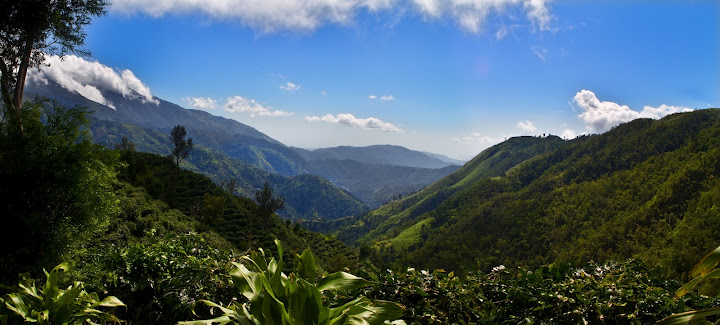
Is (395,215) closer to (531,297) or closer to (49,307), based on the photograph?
(531,297)

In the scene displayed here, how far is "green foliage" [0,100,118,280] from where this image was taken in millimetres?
6480

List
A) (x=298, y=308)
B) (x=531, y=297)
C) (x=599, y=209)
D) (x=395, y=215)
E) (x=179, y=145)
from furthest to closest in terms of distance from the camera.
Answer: (x=395, y=215) < (x=599, y=209) < (x=179, y=145) < (x=531, y=297) < (x=298, y=308)

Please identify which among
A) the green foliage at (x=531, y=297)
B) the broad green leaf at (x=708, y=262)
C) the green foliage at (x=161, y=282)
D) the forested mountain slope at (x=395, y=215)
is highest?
the broad green leaf at (x=708, y=262)

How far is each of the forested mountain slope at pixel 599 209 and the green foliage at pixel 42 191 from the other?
61.8 meters

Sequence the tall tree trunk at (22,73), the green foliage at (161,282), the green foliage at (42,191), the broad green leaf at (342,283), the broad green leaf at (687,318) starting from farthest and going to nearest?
the tall tree trunk at (22,73) < the green foliage at (42,191) < the green foliage at (161,282) < the broad green leaf at (342,283) < the broad green leaf at (687,318)

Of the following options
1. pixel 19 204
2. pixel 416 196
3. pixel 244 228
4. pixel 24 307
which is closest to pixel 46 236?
pixel 19 204

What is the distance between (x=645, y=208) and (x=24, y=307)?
103 meters

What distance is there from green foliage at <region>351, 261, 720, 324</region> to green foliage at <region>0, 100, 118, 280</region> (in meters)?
7.41

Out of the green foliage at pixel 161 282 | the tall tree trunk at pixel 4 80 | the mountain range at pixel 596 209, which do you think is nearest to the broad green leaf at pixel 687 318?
the green foliage at pixel 161 282

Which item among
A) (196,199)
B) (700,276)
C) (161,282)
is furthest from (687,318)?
(196,199)

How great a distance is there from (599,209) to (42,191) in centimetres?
11087

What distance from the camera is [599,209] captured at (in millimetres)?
89562

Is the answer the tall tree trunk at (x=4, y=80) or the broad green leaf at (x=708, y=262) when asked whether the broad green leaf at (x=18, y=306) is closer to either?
the broad green leaf at (x=708, y=262)

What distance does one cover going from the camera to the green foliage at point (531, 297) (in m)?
2.08
